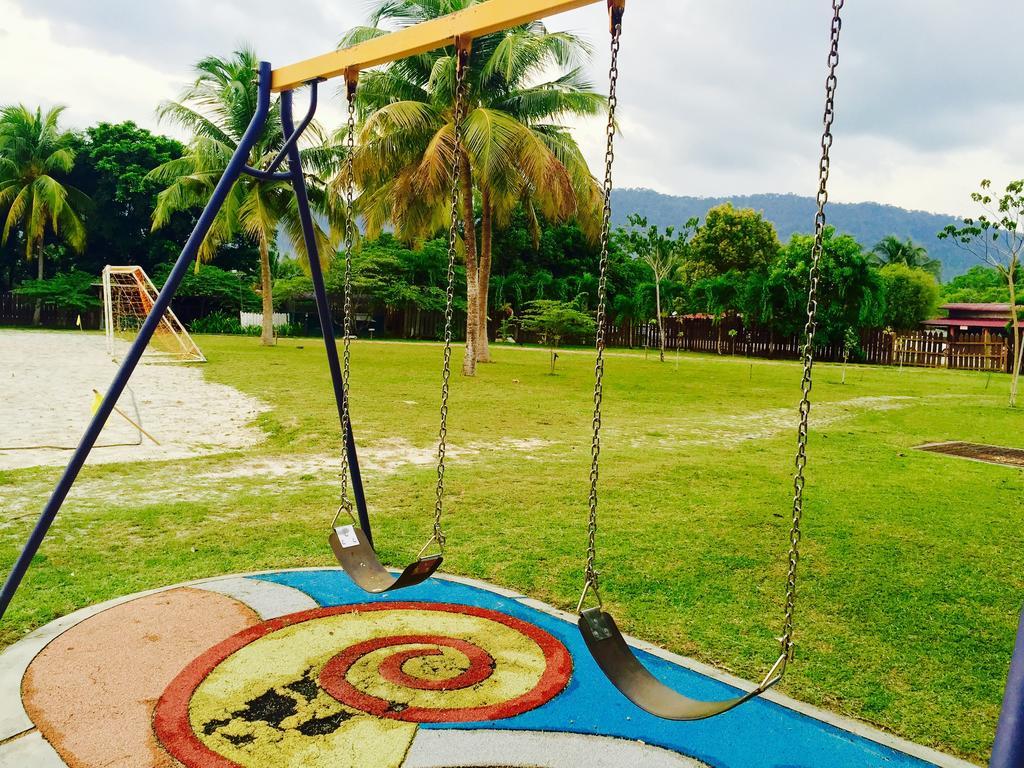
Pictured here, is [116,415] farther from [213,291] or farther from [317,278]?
[213,291]

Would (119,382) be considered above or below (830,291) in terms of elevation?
below

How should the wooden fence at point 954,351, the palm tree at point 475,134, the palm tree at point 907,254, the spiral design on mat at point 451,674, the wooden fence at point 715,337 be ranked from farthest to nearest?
the palm tree at point 907,254 < the wooden fence at point 715,337 < the wooden fence at point 954,351 < the palm tree at point 475,134 < the spiral design on mat at point 451,674

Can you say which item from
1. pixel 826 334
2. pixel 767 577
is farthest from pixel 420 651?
pixel 826 334

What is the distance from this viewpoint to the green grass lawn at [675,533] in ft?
12.1

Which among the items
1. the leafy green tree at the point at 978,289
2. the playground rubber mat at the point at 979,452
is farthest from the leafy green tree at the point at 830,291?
the playground rubber mat at the point at 979,452

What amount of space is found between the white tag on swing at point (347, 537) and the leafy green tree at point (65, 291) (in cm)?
3570

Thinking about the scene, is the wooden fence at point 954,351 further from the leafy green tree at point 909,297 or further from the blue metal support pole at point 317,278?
the blue metal support pole at point 317,278

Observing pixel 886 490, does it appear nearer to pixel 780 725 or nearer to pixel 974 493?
pixel 974 493

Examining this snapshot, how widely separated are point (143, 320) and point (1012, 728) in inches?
897

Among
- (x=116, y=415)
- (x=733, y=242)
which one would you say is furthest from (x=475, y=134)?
(x=733, y=242)

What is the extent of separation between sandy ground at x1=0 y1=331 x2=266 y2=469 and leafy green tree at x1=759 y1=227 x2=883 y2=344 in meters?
23.0

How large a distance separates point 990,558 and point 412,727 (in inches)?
171

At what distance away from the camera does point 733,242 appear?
138 ft

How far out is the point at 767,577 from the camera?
4754 millimetres
